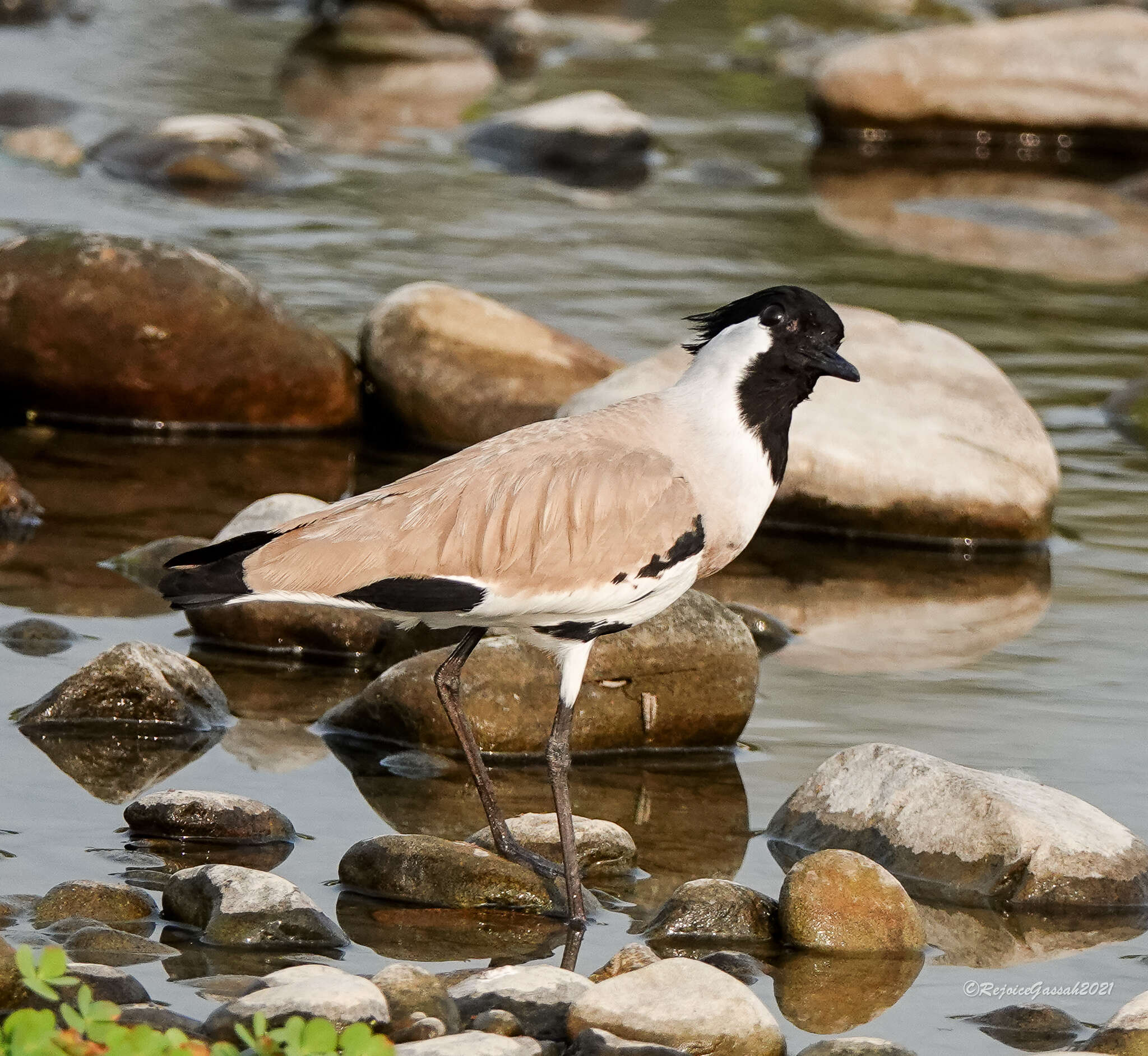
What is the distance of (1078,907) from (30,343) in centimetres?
694

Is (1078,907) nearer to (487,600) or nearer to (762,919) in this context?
(762,919)

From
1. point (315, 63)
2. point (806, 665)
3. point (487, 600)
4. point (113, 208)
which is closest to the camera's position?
point (487, 600)

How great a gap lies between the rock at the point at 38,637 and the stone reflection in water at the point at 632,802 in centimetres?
140

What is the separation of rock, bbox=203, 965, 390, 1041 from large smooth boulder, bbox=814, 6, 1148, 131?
54.7 feet

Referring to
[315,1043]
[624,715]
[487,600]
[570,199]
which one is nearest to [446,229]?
[570,199]

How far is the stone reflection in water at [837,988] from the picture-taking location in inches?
215

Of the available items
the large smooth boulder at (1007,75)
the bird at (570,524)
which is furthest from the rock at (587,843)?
the large smooth boulder at (1007,75)

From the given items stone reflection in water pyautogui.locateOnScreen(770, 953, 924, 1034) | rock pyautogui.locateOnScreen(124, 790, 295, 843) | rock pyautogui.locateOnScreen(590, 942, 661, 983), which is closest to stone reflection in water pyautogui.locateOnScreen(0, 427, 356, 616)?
rock pyautogui.locateOnScreen(124, 790, 295, 843)

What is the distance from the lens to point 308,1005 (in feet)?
15.7

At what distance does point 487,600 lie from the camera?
584cm

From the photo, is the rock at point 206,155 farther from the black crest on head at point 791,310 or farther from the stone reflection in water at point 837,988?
the stone reflection in water at point 837,988

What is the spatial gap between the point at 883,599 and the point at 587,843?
11.5ft

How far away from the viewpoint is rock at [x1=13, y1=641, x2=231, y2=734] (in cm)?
721

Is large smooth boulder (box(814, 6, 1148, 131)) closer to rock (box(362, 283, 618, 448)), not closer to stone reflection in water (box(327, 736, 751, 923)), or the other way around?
rock (box(362, 283, 618, 448))
